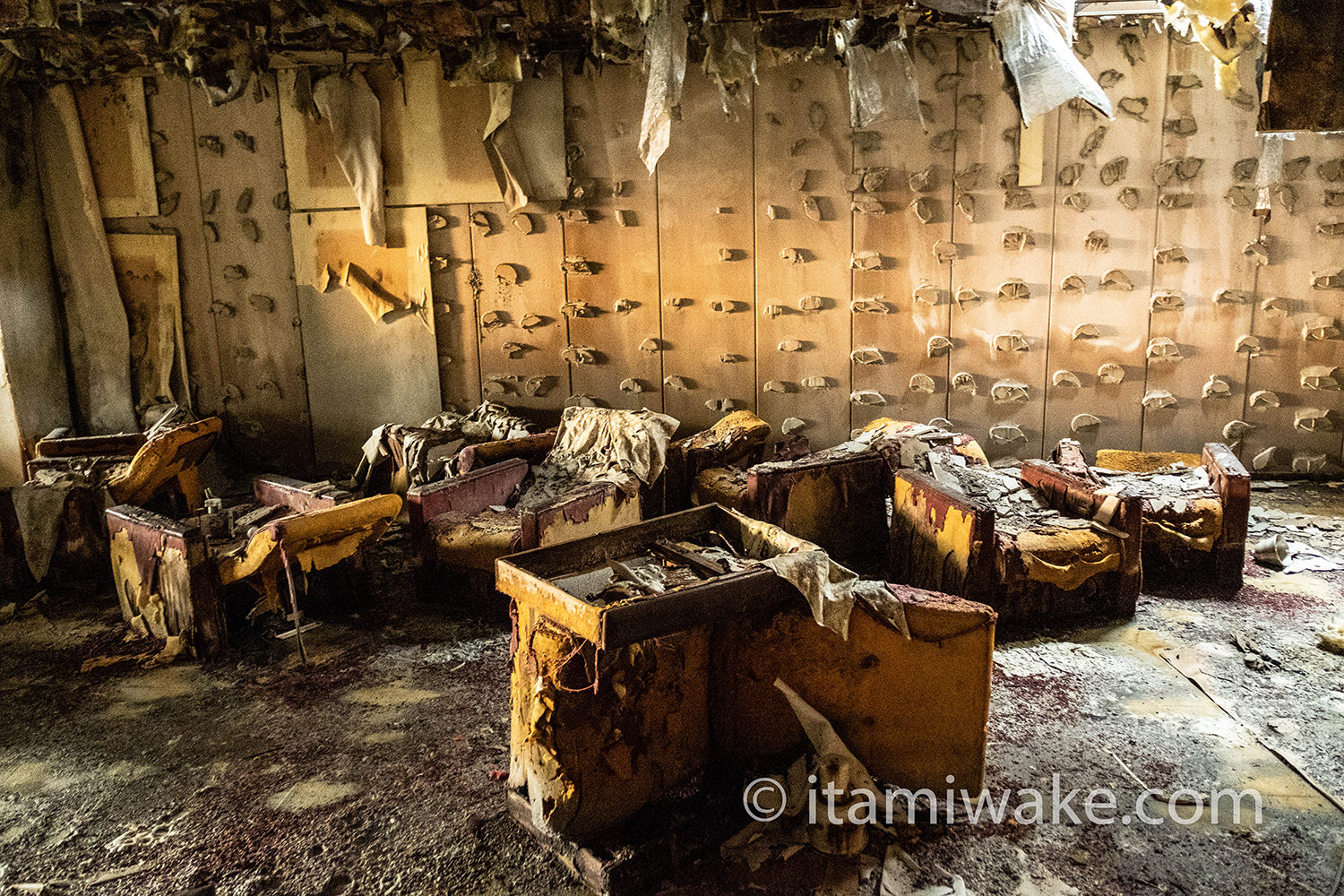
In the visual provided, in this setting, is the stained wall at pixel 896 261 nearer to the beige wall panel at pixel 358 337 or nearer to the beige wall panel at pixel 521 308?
the beige wall panel at pixel 521 308

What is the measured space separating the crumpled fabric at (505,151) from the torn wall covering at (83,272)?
3.31 m

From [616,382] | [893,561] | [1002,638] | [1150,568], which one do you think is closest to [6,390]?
[616,382]

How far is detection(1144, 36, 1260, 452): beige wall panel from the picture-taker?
6.15 metres

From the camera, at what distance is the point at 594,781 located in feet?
8.82

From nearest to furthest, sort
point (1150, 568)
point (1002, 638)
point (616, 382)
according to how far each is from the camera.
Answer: point (1002, 638), point (1150, 568), point (616, 382)

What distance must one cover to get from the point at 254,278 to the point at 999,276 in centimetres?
592

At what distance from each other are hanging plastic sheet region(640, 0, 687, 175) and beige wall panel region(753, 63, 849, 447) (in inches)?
84.2

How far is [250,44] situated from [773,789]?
18.7 ft

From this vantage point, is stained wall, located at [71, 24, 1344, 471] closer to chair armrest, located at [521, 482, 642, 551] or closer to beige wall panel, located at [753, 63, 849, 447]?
beige wall panel, located at [753, 63, 849, 447]

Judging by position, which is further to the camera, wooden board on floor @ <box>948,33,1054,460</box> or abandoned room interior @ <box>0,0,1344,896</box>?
wooden board on floor @ <box>948,33,1054,460</box>

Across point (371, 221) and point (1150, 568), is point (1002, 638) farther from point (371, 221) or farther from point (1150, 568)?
point (371, 221)

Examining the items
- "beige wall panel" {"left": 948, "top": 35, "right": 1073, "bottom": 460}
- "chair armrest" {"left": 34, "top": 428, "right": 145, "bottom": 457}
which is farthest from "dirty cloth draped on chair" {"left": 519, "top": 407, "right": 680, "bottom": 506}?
"chair armrest" {"left": 34, "top": 428, "right": 145, "bottom": 457}

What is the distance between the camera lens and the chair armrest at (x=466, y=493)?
4789mm

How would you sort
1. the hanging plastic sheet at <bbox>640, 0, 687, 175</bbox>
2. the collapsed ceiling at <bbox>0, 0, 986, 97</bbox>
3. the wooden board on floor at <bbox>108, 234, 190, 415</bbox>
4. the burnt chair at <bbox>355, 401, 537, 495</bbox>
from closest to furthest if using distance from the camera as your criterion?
the hanging plastic sheet at <bbox>640, 0, 687, 175</bbox>, the collapsed ceiling at <bbox>0, 0, 986, 97</bbox>, the burnt chair at <bbox>355, 401, 537, 495</bbox>, the wooden board on floor at <bbox>108, 234, 190, 415</bbox>
